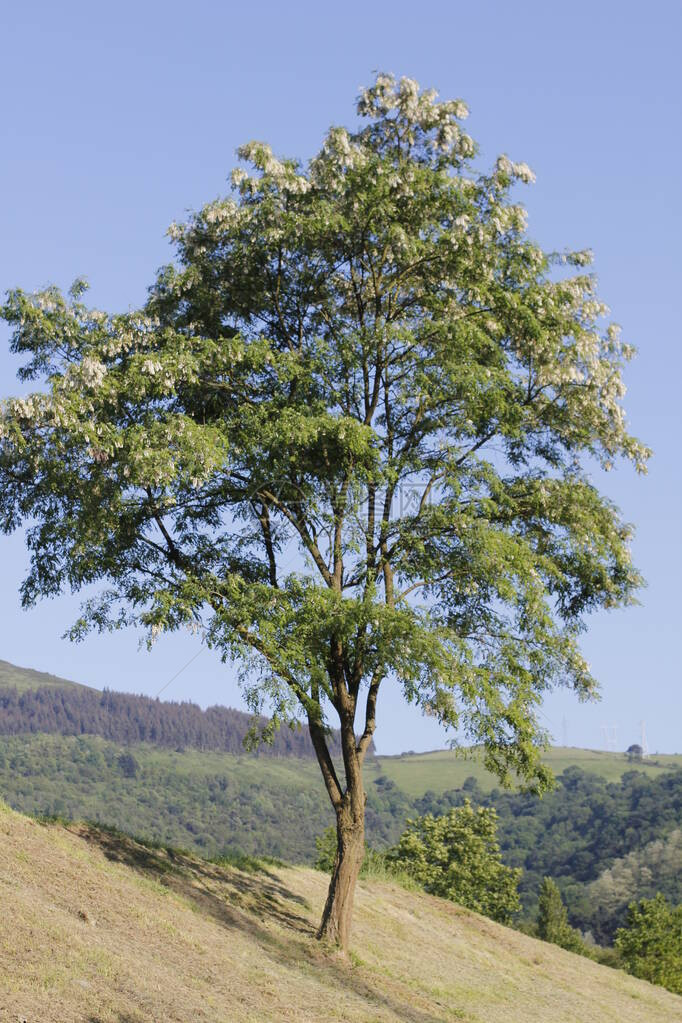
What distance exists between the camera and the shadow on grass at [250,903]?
19.7m

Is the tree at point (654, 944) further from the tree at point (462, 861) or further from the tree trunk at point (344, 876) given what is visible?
the tree trunk at point (344, 876)

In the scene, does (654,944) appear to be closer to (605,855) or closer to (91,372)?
(91,372)

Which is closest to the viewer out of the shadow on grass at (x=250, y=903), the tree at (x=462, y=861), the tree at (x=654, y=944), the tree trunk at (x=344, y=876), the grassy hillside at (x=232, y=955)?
the grassy hillside at (x=232, y=955)

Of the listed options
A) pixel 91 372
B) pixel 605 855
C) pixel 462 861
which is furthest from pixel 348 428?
pixel 605 855

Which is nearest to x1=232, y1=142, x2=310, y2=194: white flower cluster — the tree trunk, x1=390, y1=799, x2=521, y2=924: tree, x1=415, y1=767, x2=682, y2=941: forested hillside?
the tree trunk

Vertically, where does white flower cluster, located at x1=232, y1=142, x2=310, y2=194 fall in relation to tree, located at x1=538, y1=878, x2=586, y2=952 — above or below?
above

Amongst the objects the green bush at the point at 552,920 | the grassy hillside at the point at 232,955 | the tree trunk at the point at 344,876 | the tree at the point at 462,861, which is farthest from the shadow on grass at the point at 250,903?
the green bush at the point at 552,920

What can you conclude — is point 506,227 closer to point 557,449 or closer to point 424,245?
point 424,245

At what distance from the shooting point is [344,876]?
74.6ft

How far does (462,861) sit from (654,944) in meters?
22.1

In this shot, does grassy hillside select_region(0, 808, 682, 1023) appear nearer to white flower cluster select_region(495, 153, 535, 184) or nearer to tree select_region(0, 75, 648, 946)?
tree select_region(0, 75, 648, 946)

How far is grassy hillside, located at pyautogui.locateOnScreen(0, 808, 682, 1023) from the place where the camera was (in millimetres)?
14336

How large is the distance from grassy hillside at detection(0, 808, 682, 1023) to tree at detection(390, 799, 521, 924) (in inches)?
1321

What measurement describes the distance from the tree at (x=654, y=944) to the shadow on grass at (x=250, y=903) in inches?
730
